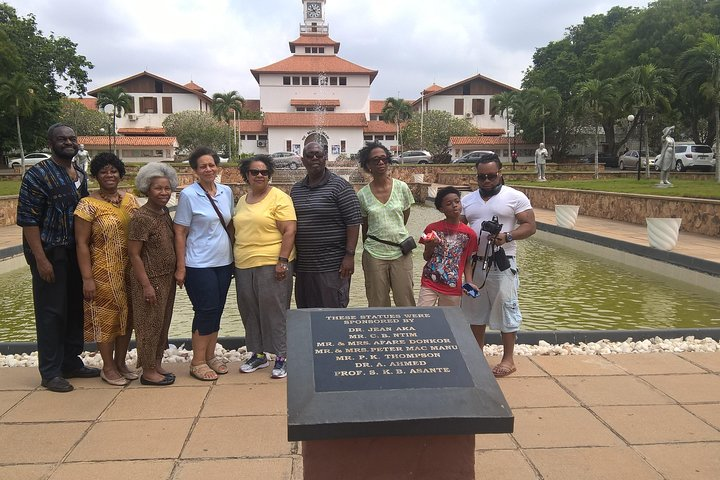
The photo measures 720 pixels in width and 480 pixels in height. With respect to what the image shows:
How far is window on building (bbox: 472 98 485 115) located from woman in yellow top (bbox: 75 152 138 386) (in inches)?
2095

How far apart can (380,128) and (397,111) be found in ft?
11.9

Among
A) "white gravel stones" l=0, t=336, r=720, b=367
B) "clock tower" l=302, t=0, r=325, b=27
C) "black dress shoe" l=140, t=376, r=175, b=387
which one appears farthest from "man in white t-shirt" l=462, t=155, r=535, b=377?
"clock tower" l=302, t=0, r=325, b=27

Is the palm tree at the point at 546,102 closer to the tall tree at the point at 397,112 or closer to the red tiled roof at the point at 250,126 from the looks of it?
the tall tree at the point at 397,112

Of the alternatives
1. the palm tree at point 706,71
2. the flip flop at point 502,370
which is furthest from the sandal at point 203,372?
the palm tree at point 706,71

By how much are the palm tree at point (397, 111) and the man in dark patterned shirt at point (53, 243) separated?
44.4m

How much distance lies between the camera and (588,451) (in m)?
2.98

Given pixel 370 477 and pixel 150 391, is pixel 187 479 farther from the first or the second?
pixel 150 391

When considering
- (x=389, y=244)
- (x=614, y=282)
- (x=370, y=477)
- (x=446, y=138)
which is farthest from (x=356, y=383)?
(x=446, y=138)

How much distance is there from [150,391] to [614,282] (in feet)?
20.8

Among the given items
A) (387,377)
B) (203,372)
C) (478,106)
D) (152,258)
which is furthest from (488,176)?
(478,106)

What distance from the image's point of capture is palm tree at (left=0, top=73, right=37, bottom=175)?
26328mm

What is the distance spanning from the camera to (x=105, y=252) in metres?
3.68

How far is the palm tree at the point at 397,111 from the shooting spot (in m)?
47.2

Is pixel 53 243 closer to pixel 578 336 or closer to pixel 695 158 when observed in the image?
pixel 578 336
